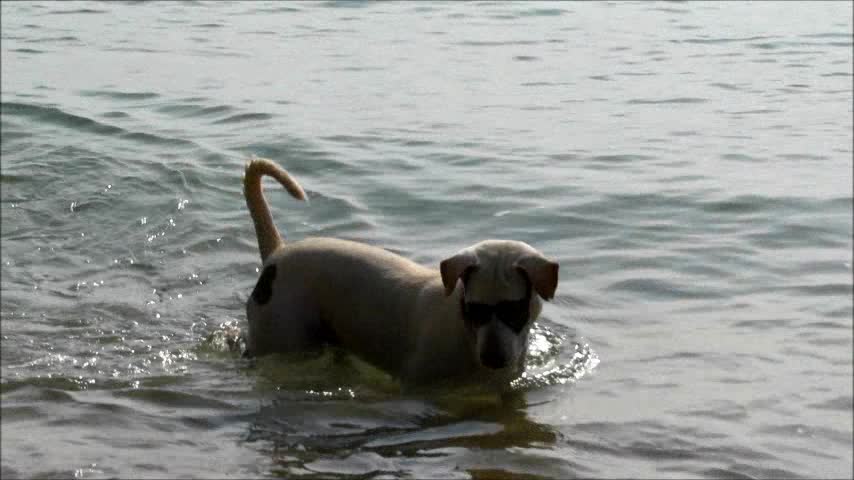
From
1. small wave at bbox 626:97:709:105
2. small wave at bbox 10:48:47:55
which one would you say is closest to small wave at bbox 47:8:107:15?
small wave at bbox 10:48:47:55

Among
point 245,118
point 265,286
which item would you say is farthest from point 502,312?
point 245,118

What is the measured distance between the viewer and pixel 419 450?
7.69m

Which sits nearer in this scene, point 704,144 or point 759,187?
point 759,187

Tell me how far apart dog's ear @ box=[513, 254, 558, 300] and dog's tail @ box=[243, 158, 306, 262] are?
1649 mm

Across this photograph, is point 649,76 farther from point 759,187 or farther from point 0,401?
point 0,401

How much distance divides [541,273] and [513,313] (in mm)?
298

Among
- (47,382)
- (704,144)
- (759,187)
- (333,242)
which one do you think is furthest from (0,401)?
(704,144)

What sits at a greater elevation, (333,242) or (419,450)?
(333,242)

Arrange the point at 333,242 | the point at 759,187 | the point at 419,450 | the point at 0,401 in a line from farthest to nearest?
the point at 759,187 < the point at 333,242 < the point at 0,401 < the point at 419,450

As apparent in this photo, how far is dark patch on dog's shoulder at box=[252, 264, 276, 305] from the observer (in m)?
8.65

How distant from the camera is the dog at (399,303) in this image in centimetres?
780

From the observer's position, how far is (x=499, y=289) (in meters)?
7.78

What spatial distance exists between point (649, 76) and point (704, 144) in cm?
394

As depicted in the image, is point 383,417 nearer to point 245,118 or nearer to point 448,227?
point 448,227
